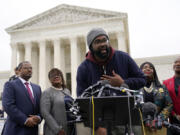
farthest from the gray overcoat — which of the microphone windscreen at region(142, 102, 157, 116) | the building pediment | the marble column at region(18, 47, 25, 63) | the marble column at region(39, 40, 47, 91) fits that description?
the marble column at region(18, 47, 25, 63)

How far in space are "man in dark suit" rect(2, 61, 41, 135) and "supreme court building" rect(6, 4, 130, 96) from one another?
23985 millimetres

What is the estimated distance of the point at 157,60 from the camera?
113 ft

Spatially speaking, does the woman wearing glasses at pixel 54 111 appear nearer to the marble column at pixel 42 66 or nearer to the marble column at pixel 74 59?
the marble column at pixel 74 59

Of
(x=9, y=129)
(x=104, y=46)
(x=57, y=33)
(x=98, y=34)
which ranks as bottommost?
(x=9, y=129)

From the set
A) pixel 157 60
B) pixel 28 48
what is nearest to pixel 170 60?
pixel 157 60

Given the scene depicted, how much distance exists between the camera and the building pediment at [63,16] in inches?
1225

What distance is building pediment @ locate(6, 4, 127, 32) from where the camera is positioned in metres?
31.1

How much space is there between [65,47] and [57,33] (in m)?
4.19

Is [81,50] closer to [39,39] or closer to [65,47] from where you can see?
[65,47]

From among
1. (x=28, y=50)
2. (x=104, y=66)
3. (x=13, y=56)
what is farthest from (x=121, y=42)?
(x=104, y=66)

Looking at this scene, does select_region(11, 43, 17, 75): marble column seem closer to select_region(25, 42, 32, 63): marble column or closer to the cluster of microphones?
select_region(25, 42, 32, 63): marble column

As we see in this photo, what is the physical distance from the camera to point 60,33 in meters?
31.5

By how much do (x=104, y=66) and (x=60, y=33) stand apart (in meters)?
29.6

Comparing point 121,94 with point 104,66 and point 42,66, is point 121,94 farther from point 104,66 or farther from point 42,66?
point 42,66
